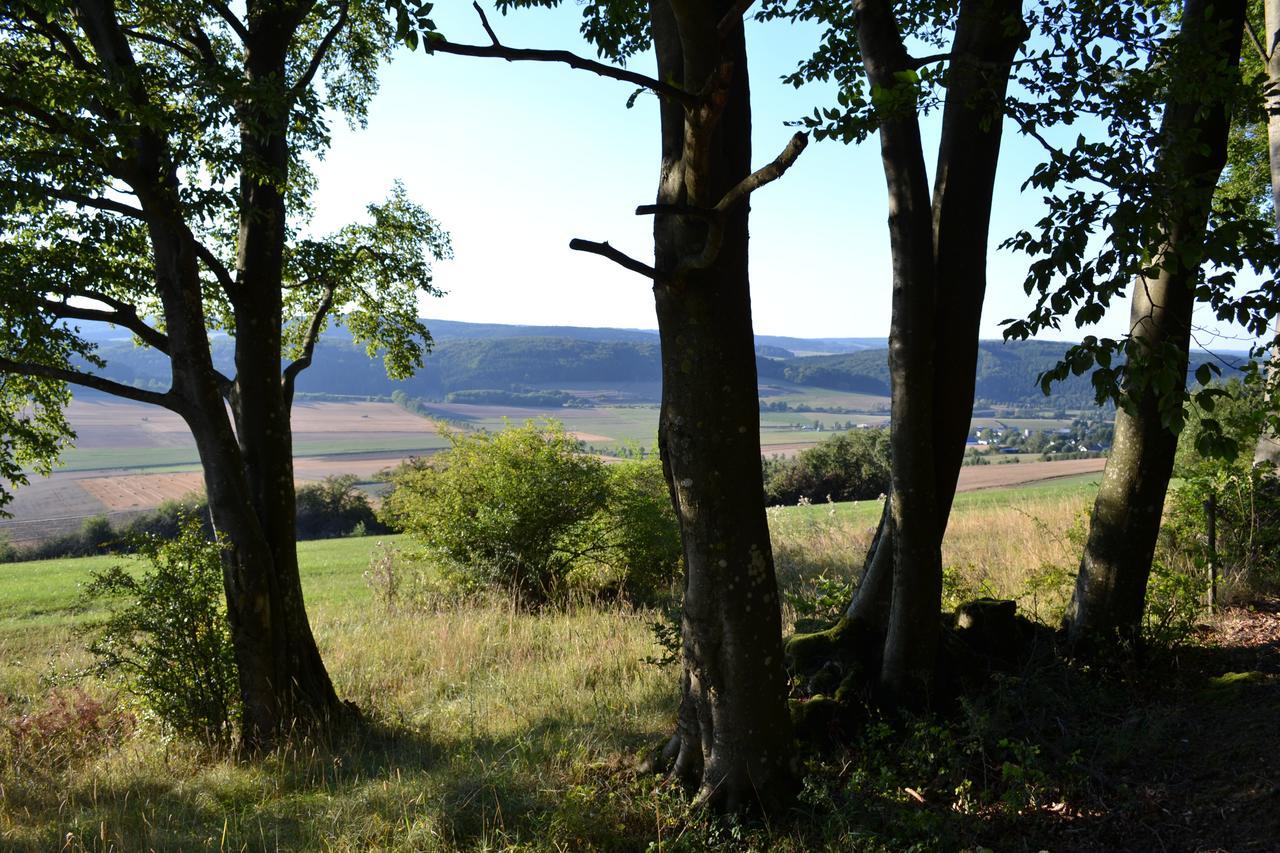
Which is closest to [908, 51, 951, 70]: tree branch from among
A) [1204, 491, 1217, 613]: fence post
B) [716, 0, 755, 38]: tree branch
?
[716, 0, 755, 38]: tree branch

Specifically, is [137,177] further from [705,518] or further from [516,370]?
[516,370]

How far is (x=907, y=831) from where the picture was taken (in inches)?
165

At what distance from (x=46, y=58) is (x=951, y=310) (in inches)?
296

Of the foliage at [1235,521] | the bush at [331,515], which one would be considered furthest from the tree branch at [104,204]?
the bush at [331,515]

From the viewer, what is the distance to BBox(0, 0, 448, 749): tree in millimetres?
6273

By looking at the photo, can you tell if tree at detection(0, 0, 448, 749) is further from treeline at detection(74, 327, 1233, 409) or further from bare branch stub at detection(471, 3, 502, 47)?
treeline at detection(74, 327, 1233, 409)

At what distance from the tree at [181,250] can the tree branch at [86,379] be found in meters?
0.02

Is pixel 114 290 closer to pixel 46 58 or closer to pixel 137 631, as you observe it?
pixel 46 58

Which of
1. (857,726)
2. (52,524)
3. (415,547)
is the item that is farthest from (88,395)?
(857,726)

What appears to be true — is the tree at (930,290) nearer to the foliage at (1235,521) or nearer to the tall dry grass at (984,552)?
the tall dry grass at (984,552)

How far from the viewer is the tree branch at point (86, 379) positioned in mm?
6379

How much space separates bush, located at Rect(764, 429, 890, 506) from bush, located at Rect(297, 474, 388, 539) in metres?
19.6

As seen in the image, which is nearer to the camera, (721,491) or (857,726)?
(721,491)

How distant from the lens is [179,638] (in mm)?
7047
